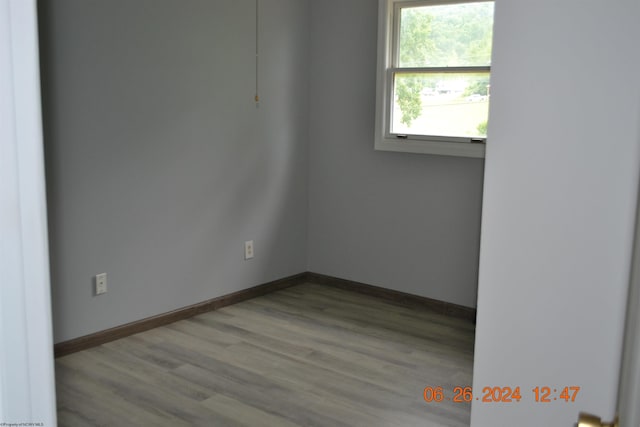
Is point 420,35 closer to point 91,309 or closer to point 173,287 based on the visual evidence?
point 173,287

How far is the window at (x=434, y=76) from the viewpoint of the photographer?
387 centimetres

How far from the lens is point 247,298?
4332 mm

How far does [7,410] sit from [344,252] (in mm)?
3876

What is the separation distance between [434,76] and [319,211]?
4.39ft

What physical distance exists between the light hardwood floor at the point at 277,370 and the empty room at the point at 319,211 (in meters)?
0.02

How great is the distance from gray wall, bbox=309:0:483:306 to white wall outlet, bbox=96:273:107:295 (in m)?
1.77

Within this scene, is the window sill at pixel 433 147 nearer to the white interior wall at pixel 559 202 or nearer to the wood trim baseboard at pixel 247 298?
the wood trim baseboard at pixel 247 298

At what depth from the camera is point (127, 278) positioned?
11.7 ft

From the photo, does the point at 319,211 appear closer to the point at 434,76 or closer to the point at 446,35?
the point at 434,76

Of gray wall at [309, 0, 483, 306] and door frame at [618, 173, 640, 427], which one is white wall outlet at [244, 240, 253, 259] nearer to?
gray wall at [309, 0, 483, 306]

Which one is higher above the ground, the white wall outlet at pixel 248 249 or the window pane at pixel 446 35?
the window pane at pixel 446 35
